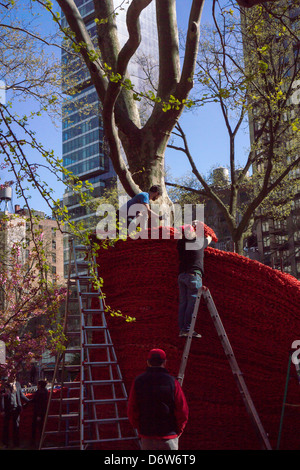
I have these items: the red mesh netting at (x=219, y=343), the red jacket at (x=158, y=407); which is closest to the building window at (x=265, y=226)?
the red mesh netting at (x=219, y=343)

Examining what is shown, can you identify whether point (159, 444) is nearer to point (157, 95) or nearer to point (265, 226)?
point (157, 95)

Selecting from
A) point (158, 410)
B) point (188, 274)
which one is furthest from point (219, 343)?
point (158, 410)

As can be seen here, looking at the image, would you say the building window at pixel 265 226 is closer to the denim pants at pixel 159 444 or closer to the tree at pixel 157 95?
the tree at pixel 157 95

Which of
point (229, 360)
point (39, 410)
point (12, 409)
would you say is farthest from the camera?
point (12, 409)

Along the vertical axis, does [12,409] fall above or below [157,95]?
below

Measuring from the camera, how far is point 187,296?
592 centimetres

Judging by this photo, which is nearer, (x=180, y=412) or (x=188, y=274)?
(x=180, y=412)

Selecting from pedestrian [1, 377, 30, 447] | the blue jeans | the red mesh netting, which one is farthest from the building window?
the blue jeans

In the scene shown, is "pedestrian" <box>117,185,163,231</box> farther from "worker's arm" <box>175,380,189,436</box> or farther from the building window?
the building window

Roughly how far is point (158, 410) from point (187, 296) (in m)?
1.63

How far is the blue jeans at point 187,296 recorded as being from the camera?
5.84m

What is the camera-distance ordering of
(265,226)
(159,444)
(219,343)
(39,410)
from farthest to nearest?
1. (265,226)
2. (39,410)
3. (219,343)
4. (159,444)

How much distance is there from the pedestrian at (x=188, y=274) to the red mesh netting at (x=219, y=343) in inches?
10.2

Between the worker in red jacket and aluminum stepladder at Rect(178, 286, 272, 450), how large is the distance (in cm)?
85
